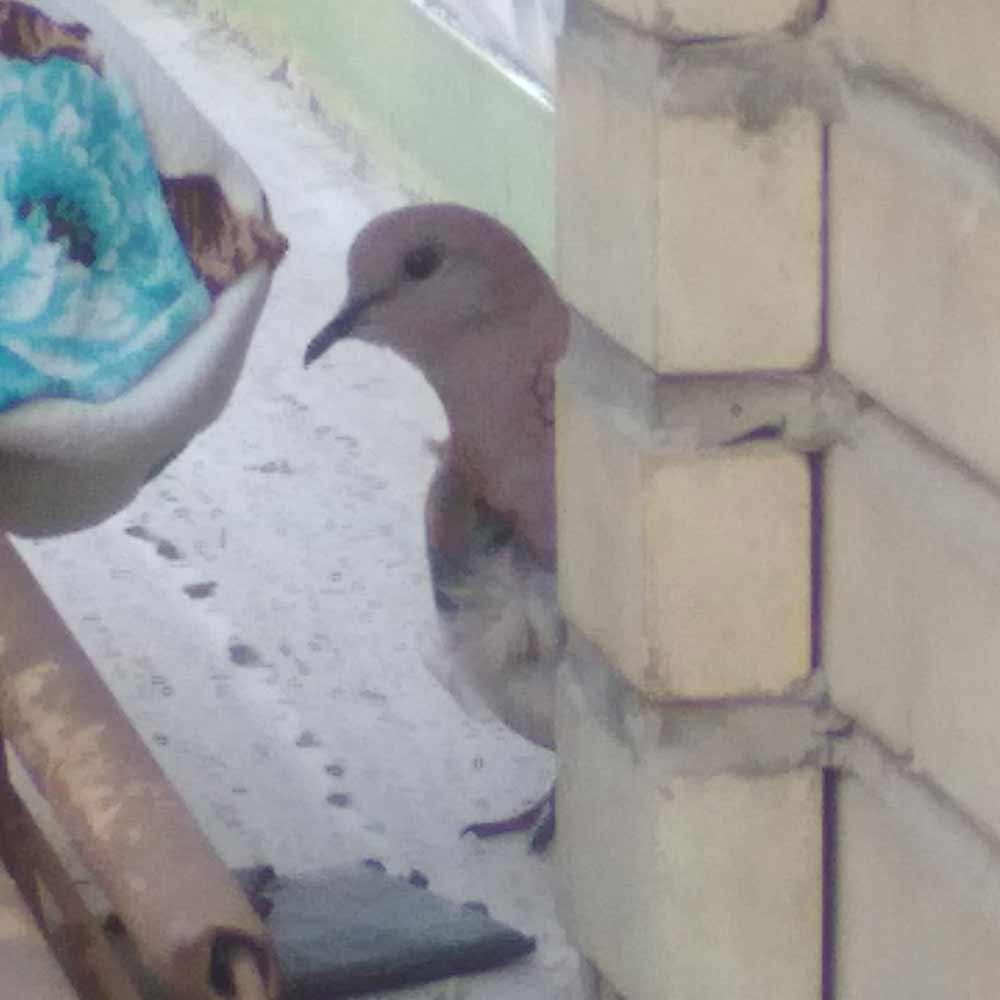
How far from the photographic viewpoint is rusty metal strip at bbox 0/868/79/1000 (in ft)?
3.69

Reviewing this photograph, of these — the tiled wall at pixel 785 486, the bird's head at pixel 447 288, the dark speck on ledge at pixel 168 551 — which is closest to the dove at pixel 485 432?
the bird's head at pixel 447 288

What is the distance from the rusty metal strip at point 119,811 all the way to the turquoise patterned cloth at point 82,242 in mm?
264

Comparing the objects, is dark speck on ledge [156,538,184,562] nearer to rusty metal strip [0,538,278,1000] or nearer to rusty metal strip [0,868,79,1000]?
rusty metal strip [0,538,278,1000]

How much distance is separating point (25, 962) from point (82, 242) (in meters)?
0.64

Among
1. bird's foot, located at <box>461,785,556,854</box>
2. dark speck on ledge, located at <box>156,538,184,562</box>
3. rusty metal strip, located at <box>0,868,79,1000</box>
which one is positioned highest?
rusty metal strip, located at <box>0,868,79,1000</box>

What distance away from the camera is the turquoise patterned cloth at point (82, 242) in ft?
5.30

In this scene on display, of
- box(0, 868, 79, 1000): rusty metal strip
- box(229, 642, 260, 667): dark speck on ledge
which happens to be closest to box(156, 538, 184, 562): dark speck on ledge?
box(229, 642, 260, 667): dark speck on ledge

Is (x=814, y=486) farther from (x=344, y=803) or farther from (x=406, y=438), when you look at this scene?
→ (x=406, y=438)

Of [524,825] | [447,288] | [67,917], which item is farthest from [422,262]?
[67,917]

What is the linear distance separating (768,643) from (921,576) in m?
0.16

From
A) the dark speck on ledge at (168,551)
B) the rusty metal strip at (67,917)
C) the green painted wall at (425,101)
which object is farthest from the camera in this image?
the green painted wall at (425,101)

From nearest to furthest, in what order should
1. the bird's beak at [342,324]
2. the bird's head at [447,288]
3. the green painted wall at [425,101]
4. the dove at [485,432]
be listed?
the dove at [485,432], the bird's head at [447,288], the bird's beak at [342,324], the green painted wall at [425,101]

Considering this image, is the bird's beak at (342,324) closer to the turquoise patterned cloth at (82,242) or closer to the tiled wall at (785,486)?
the turquoise patterned cloth at (82,242)

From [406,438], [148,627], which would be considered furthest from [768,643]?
[406,438]
